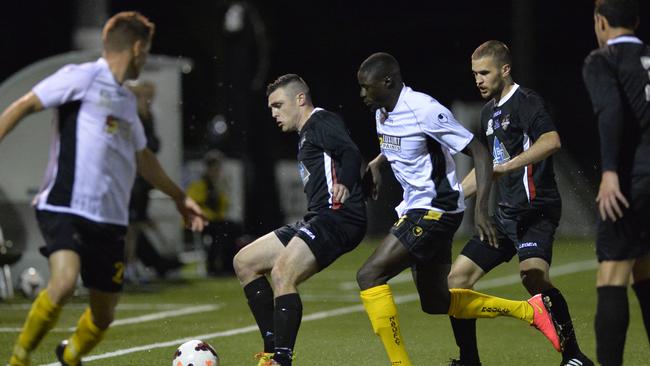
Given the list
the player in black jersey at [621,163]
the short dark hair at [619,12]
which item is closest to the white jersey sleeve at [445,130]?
the player in black jersey at [621,163]

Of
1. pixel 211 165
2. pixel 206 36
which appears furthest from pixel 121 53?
pixel 206 36

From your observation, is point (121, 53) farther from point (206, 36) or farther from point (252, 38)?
point (206, 36)

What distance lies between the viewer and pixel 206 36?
31891mm

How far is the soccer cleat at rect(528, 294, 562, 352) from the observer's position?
848cm

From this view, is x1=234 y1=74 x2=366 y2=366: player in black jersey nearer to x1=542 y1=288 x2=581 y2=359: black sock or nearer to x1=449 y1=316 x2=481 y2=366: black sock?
x1=449 y1=316 x2=481 y2=366: black sock

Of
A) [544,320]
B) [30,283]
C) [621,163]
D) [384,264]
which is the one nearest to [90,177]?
[384,264]

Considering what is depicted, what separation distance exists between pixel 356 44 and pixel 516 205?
92.7 ft

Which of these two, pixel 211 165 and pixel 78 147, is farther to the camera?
pixel 211 165

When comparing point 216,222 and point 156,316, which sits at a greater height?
point 156,316

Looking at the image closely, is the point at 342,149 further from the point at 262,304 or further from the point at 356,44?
the point at 356,44

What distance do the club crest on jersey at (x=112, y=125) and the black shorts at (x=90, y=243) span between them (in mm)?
512

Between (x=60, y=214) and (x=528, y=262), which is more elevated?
(x=60, y=214)

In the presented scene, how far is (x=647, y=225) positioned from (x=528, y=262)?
165cm

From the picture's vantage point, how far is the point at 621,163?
6.92 m
